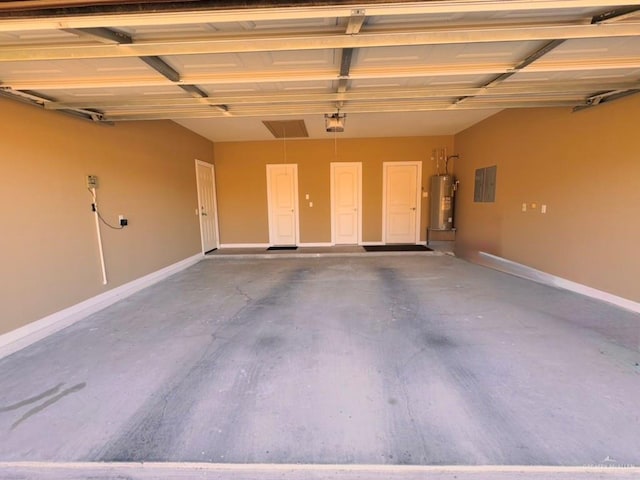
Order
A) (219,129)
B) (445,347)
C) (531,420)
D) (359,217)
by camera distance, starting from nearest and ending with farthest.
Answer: (531,420)
(445,347)
(219,129)
(359,217)

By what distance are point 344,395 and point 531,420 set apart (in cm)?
102

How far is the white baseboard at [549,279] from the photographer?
3.10 meters

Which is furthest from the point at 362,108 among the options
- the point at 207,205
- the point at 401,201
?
the point at 207,205

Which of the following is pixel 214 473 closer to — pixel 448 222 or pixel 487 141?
pixel 487 141

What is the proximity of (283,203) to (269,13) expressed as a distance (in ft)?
18.8

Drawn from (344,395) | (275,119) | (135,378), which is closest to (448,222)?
(275,119)

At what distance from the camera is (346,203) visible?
23.7 ft

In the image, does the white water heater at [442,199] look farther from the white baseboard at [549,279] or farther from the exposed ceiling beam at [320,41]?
the exposed ceiling beam at [320,41]

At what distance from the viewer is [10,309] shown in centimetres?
258

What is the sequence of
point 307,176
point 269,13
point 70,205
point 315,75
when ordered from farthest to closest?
1. point 307,176
2. point 70,205
3. point 315,75
4. point 269,13

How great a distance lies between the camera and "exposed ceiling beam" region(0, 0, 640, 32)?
5.05ft

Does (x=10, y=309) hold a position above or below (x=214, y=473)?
above

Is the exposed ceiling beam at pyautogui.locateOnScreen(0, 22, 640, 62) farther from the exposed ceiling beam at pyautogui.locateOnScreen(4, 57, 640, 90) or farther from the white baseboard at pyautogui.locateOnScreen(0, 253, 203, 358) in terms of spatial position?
the white baseboard at pyautogui.locateOnScreen(0, 253, 203, 358)

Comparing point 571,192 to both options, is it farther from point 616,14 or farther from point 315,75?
point 315,75
